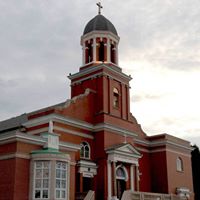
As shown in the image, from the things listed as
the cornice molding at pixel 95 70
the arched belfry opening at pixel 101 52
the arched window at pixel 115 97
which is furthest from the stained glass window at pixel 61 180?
the arched belfry opening at pixel 101 52

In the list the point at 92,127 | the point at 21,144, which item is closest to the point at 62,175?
the point at 21,144

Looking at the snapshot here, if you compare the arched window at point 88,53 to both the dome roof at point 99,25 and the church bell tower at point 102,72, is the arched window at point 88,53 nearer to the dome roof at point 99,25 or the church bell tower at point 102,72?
the church bell tower at point 102,72

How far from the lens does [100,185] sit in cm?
3359

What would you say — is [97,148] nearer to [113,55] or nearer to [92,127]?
[92,127]

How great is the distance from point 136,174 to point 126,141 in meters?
3.24

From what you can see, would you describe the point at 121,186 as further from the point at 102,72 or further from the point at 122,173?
the point at 102,72

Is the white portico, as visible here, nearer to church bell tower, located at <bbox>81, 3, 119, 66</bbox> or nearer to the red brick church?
the red brick church

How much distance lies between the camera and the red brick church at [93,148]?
25984 millimetres

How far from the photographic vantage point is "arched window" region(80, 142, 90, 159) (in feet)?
112

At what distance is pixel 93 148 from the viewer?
35000 millimetres

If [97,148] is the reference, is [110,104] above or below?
above

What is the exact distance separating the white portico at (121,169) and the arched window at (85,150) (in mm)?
1887

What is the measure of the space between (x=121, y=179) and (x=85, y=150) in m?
4.36

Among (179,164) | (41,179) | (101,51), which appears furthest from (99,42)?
(41,179)
